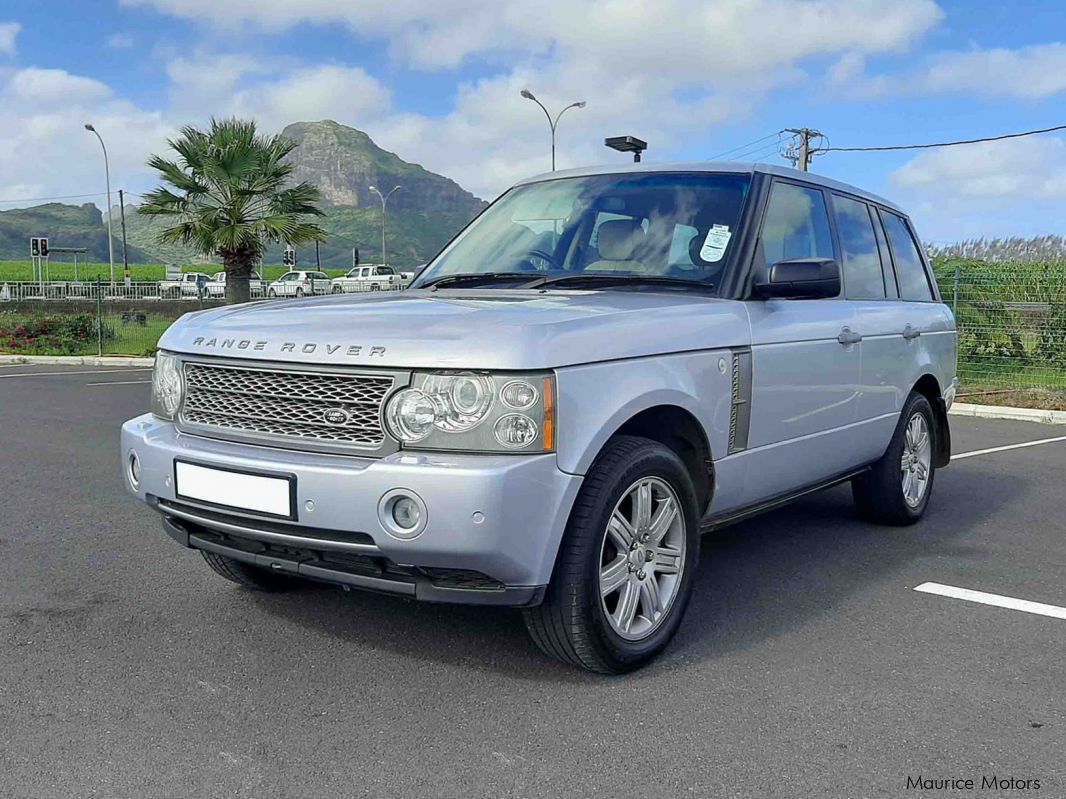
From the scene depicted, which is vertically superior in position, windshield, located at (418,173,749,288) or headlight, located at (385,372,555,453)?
windshield, located at (418,173,749,288)

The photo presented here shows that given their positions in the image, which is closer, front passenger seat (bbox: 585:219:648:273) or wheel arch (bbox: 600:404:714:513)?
wheel arch (bbox: 600:404:714:513)

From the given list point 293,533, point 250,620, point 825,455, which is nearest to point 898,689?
point 825,455

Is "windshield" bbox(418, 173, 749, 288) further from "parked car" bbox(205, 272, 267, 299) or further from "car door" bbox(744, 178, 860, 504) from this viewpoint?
"parked car" bbox(205, 272, 267, 299)

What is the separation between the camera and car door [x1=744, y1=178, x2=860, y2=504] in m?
4.01

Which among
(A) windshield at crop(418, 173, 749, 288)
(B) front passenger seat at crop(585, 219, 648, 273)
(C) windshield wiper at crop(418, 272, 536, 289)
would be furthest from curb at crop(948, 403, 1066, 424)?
(C) windshield wiper at crop(418, 272, 536, 289)

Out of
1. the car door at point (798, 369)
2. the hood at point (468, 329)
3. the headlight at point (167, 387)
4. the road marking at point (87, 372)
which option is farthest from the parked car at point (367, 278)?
the hood at point (468, 329)

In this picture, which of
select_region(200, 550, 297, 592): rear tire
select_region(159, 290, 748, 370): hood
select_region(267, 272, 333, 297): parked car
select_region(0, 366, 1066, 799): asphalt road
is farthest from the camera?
select_region(267, 272, 333, 297): parked car

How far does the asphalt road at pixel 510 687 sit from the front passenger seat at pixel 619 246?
57.0 inches

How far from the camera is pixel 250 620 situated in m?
3.88

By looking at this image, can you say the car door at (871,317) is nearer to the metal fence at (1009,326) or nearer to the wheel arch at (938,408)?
the wheel arch at (938,408)

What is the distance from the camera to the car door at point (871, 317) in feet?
16.0

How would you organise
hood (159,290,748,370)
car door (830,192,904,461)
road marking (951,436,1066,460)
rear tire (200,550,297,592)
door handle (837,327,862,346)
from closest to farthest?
hood (159,290,748,370) < rear tire (200,550,297,592) < door handle (837,327,862,346) < car door (830,192,904,461) < road marking (951,436,1066,460)

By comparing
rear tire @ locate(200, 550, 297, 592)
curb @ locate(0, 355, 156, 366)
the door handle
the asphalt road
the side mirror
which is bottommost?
the asphalt road

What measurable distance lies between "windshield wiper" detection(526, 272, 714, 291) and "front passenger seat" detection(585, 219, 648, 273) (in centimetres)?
6
